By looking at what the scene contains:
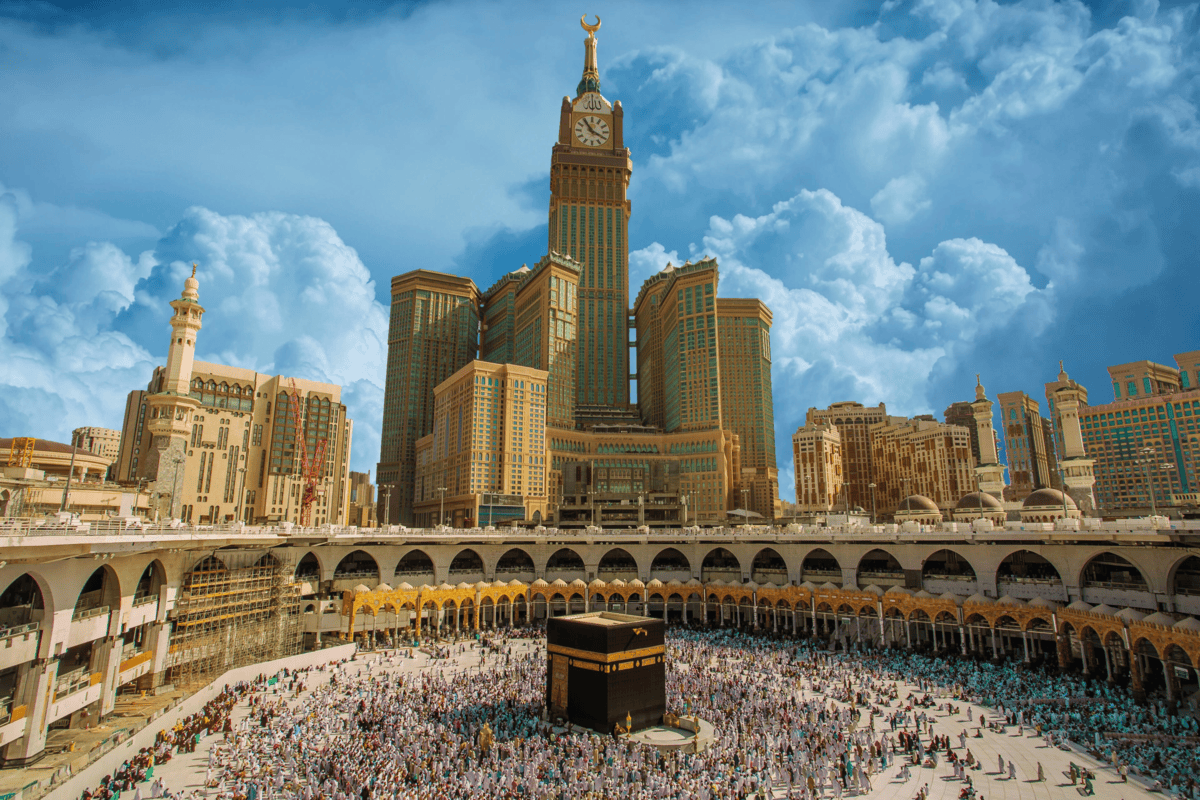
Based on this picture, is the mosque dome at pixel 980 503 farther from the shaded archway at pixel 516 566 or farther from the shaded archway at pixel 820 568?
the shaded archway at pixel 516 566

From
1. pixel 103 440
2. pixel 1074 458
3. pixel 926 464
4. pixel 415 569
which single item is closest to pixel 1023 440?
pixel 926 464

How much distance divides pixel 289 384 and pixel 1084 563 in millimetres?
128225

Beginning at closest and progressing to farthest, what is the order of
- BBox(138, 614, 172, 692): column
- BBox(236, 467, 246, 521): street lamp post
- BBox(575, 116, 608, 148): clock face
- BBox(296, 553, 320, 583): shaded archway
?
BBox(138, 614, 172, 692): column
BBox(296, 553, 320, 583): shaded archway
BBox(236, 467, 246, 521): street lamp post
BBox(575, 116, 608, 148): clock face

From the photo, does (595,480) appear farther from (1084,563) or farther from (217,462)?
(1084,563)

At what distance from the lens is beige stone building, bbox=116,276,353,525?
113750 millimetres

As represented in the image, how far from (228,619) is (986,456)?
267ft

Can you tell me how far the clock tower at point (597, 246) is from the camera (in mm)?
168375

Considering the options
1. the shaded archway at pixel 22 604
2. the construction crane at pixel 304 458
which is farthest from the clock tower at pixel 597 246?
the shaded archway at pixel 22 604

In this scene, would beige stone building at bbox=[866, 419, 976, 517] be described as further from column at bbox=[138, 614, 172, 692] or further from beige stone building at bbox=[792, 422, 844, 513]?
column at bbox=[138, 614, 172, 692]

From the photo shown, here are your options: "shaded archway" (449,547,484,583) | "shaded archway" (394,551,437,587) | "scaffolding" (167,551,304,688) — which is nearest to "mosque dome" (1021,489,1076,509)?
"shaded archway" (449,547,484,583)

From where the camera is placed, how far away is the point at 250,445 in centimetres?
12431

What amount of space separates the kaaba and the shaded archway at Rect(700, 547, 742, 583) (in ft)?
108

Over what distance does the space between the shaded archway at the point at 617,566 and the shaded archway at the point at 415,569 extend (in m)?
16.5

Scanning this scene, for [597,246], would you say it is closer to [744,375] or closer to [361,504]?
[744,375]
